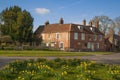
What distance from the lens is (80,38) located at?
81562 millimetres

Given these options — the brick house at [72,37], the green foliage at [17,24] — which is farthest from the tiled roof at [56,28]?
the green foliage at [17,24]

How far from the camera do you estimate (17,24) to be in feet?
252

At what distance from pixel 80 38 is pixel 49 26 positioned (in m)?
11.2

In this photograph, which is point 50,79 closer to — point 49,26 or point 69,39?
point 69,39

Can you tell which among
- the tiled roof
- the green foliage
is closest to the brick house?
the tiled roof

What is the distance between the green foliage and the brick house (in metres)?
7.31

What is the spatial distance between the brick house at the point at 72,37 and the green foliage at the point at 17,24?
7313mm

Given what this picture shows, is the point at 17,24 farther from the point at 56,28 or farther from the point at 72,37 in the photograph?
the point at 72,37

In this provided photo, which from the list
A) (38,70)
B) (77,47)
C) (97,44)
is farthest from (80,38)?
(38,70)

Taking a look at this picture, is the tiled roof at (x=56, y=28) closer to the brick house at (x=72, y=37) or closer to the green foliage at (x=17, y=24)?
the brick house at (x=72, y=37)

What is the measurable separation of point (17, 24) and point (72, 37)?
49.8ft

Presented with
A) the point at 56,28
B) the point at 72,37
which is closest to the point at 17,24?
the point at 56,28

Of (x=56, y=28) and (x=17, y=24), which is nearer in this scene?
(x=17, y=24)

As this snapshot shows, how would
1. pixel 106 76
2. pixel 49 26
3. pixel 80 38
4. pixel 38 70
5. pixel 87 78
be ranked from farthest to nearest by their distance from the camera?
pixel 49 26 → pixel 80 38 → pixel 38 70 → pixel 106 76 → pixel 87 78
